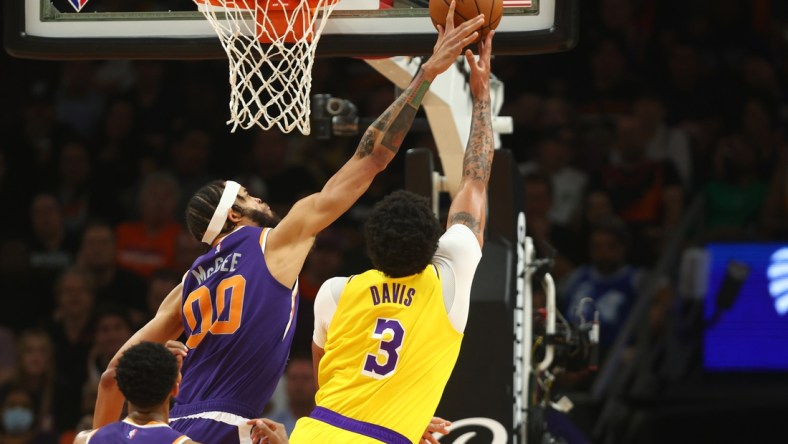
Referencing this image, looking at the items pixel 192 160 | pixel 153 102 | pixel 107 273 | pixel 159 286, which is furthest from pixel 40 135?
pixel 159 286

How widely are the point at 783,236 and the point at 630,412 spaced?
174cm

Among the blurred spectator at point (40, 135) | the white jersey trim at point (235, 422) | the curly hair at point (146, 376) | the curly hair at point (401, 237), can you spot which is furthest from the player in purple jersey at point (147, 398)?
the blurred spectator at point (40, 135)

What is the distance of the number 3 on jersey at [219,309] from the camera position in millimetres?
5512

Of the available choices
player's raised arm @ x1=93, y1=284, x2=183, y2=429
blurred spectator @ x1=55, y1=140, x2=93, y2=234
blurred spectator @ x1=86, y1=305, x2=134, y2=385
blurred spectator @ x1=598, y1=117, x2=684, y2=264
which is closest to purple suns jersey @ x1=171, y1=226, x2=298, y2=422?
player's raised arm @ x1=93, y1=284, x2=183, y2=429

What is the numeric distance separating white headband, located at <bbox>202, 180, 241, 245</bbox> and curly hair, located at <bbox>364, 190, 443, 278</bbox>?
0.87 m

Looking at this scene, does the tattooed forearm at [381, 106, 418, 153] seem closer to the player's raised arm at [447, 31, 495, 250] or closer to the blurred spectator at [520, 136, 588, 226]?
the player's raised arm at [447, 31, 495, 250]

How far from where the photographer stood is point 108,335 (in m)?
10.0

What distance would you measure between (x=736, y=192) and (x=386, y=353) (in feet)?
22.1

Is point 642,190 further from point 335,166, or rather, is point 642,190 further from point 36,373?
point 36,373

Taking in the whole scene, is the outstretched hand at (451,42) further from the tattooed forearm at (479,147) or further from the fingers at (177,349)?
the fingers at (177,349)

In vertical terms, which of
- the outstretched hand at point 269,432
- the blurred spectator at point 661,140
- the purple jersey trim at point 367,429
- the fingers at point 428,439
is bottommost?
the fingers at point 428,439

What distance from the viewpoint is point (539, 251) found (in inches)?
392

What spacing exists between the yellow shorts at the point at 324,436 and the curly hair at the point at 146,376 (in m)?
0.49

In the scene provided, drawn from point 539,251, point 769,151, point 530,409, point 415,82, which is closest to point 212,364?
point 415,82
